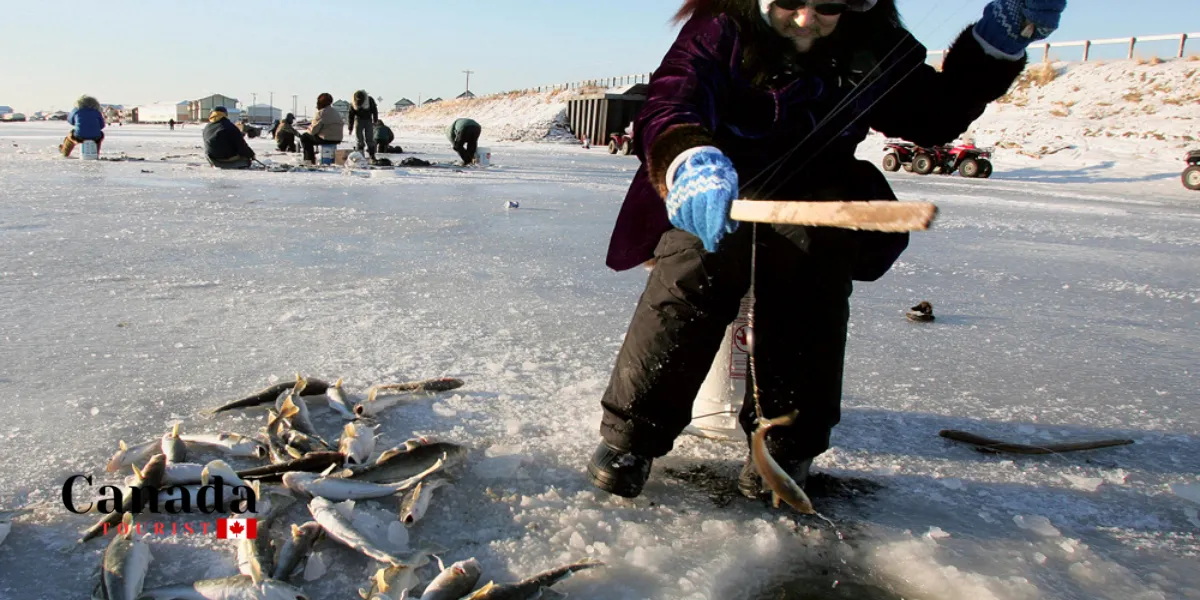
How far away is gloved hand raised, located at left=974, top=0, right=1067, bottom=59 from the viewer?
1825 mm

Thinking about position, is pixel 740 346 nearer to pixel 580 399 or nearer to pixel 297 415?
pixel 580 399

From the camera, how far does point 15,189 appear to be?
779 centimetres

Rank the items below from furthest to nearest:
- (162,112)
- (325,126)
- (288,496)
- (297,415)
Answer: (162,112)
(325,126)
(297,415)
(288,496)

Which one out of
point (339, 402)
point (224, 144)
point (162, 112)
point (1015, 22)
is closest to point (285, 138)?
point (224, 144)

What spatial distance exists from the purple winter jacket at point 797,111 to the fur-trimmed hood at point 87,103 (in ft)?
50.2

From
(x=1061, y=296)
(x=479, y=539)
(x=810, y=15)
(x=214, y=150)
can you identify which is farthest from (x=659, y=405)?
(x=214, y=150)

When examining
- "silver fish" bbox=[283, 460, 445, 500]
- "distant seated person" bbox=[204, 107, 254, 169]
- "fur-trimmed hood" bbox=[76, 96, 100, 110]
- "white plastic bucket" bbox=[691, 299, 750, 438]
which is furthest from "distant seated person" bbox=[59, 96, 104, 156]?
"white plastic bucket" bbox=[691, 299, 750, 438]

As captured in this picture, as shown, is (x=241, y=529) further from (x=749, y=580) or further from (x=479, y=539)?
(x=749, y=580)

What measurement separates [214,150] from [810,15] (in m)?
12.6

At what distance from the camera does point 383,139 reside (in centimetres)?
1841

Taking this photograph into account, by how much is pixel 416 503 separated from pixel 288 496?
1.00ft

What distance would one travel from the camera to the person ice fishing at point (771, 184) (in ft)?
5.72

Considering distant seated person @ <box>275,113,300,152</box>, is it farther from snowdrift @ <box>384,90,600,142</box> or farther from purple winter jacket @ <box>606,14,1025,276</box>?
snowdrift @ <box>384,90,600,142</box>

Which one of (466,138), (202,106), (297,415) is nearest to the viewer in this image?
Result: (297,415)
